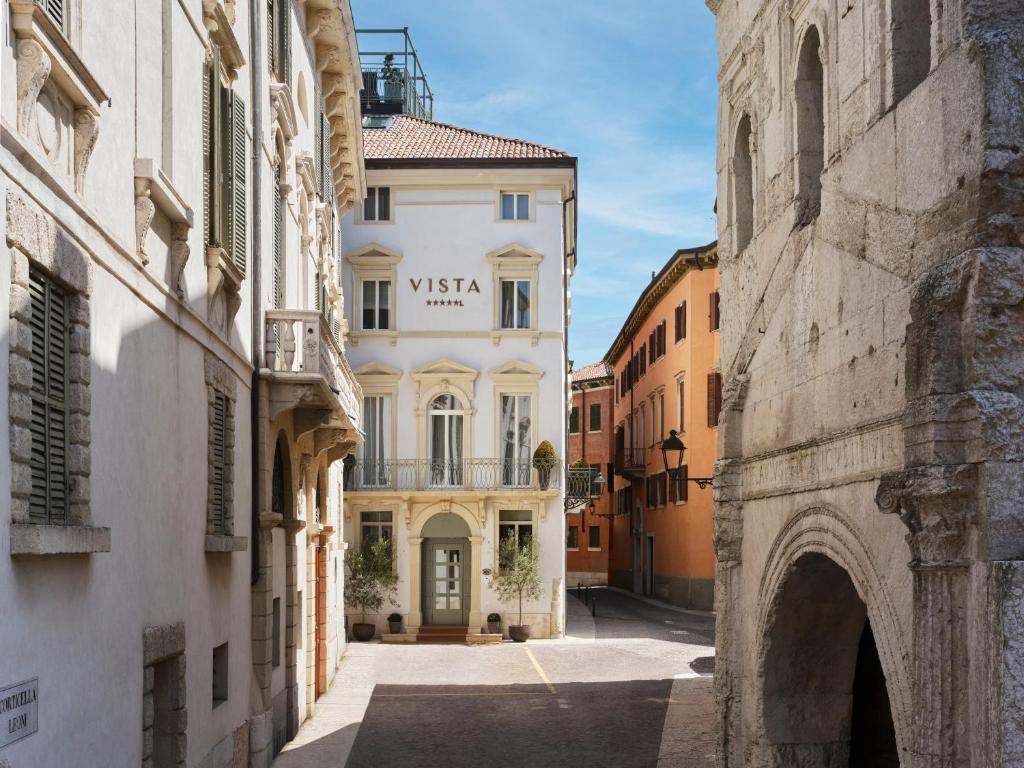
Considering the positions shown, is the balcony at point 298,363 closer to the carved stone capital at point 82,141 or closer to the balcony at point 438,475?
the carved stone capital at point 82,141

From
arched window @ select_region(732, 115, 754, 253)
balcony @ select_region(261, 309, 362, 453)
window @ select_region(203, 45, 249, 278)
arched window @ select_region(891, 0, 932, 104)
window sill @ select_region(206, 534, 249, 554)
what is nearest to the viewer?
arched window @ select_region(891, 0, 932, 104)

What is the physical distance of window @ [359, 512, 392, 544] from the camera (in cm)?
3472

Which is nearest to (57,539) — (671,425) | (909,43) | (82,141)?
(82,141)

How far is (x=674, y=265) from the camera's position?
4366 centimetres

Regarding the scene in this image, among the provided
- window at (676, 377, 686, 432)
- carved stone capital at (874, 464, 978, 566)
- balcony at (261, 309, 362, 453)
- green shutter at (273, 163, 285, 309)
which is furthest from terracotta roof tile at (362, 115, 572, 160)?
carved stone capital at (874, 464, 978, 566)

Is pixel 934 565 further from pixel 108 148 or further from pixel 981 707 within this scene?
pixel 108 148

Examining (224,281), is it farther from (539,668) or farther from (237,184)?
(539,668)

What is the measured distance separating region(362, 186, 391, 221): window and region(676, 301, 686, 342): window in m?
12.5

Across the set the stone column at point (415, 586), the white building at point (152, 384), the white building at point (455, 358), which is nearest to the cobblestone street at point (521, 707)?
the white building at point (152, 384)

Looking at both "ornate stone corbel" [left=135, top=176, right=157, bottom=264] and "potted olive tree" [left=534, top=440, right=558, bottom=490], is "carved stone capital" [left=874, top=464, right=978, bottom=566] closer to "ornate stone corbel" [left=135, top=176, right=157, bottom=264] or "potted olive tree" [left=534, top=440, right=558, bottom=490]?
"ornate stone corbel" [left=135, top=176, right=157, bottom=264]

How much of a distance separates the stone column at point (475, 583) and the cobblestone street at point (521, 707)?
72.2 inches

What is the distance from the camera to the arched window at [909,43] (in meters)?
9.20

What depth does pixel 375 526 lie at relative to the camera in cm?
3478

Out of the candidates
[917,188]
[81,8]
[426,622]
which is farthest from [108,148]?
[426,622]
